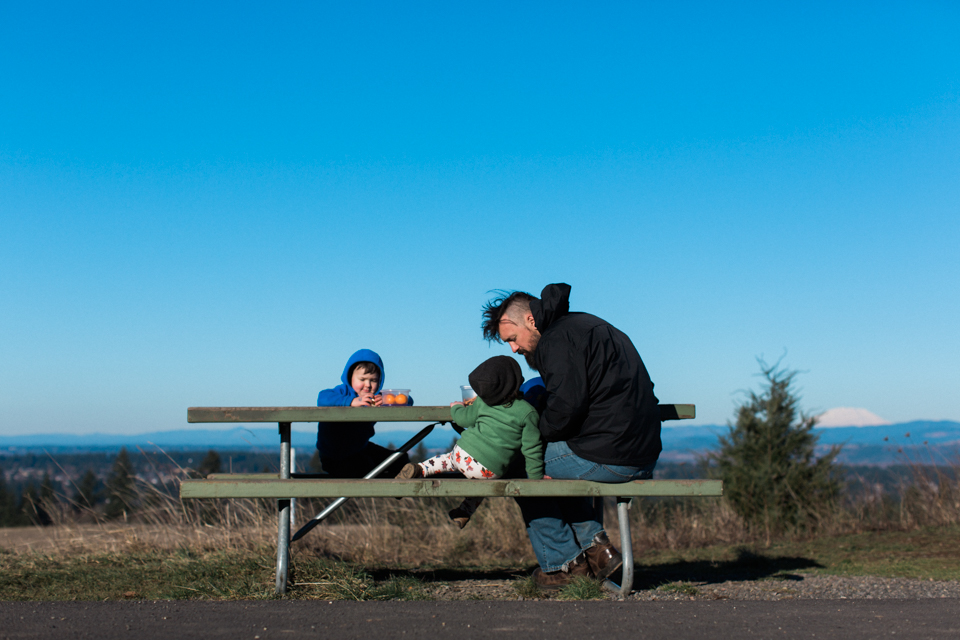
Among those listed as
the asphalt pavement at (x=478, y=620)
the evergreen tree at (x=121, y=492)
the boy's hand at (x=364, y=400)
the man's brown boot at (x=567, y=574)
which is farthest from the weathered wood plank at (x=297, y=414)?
the evergreen tree at (x=121, y=492)

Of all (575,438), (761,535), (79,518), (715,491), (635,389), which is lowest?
(761,535)

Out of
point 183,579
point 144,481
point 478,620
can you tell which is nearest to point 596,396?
point 478,620

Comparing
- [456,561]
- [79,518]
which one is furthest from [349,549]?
[79,518]

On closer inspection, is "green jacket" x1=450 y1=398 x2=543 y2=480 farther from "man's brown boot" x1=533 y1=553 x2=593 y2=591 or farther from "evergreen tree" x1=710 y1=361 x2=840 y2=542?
"evergreen tree" x1=710 y1=361 x2=840 y2=542

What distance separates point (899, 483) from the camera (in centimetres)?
900

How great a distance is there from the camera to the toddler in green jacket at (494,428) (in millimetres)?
4258

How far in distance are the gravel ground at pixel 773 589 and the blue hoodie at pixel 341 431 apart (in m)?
1.19

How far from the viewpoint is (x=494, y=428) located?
14.3 feet

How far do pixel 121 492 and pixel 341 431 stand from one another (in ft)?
13.8

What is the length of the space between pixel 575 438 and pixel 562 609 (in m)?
0.97

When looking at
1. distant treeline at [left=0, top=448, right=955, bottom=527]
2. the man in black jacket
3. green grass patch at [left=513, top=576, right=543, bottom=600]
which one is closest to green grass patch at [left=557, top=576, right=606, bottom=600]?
green grass patch at [left=513, top=576, right=543, bottom=600]

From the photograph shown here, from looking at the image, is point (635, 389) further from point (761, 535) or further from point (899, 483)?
point (899, 483)

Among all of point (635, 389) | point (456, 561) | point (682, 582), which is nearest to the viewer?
point (635, 389)

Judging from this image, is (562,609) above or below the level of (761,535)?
above
